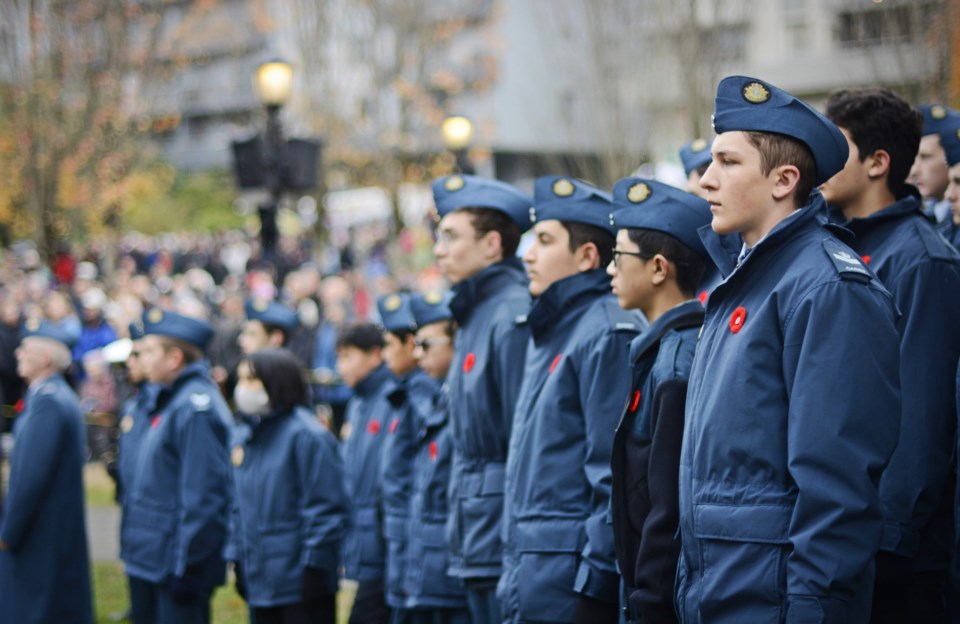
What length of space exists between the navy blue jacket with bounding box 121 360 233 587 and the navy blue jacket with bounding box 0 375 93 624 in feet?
1.61

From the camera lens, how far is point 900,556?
4.27 meters

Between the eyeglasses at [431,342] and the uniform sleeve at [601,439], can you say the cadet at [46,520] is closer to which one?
the eyeglasses at [431,342]

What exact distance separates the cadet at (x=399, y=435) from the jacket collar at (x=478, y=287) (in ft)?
4.31

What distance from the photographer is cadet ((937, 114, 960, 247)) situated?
5.31 meters

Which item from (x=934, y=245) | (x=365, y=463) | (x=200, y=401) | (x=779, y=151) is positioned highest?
(x=779, y=151)

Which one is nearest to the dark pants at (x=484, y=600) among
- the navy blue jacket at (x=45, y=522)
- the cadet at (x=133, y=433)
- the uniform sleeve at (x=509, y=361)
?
the uniform sleeve at (x=509, y=361)

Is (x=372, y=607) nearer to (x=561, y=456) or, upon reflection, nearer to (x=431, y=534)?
(x=431, y=534)

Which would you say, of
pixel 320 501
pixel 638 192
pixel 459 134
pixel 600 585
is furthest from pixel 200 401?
pixel 459 134

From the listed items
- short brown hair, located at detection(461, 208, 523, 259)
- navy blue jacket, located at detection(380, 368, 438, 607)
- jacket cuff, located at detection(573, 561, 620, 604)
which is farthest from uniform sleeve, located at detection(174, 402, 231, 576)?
jacket cuff, located at detection(573, 561, 620, 604)

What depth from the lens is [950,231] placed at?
18.5 ft

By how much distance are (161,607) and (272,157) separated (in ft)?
20.5

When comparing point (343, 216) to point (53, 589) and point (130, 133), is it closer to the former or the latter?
point (130, 133)

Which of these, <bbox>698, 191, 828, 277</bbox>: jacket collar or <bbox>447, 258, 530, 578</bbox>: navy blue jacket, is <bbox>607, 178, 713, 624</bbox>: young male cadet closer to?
<bbox>698, 191, 828, 277</bbox>: jacket collar

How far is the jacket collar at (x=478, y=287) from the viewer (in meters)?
6.05
